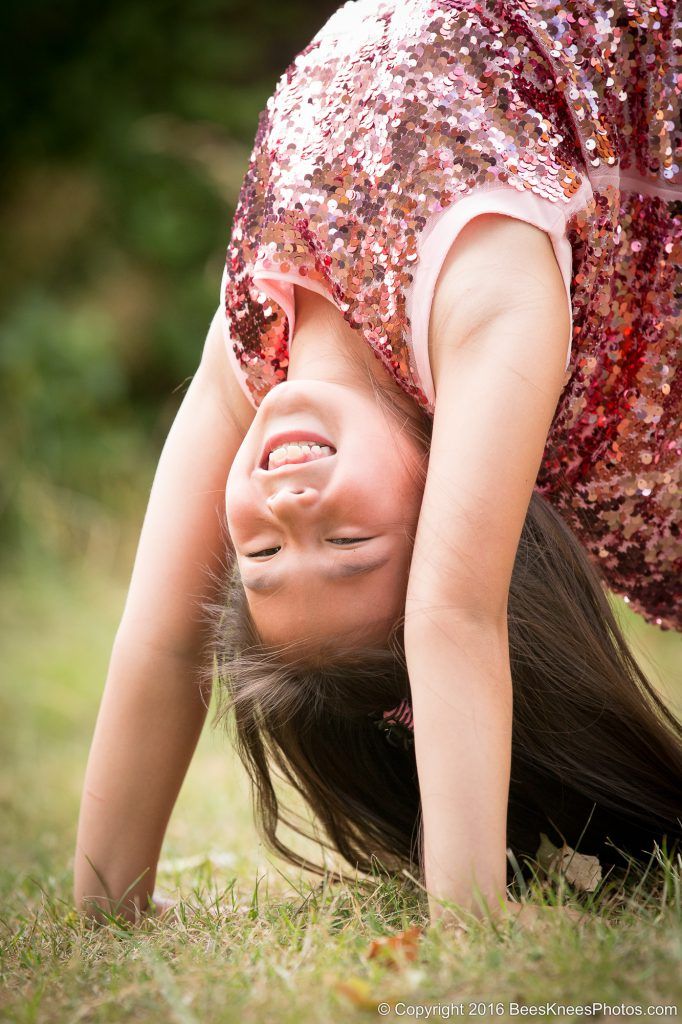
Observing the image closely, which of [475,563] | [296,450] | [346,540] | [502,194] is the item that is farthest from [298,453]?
[502,194]

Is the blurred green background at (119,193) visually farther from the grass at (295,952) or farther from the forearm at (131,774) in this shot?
the forearm at (131,774)

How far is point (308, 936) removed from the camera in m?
1.33

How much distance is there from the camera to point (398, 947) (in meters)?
1.18

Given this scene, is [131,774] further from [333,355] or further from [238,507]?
[333,355]

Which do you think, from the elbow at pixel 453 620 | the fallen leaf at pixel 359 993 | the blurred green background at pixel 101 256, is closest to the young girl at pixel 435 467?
the elbow at pixel 453 620

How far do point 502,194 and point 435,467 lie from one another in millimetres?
316

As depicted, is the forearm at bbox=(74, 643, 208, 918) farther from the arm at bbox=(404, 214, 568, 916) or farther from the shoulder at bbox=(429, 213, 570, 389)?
the shoulder at bbox=(429, 213, 570, 389)

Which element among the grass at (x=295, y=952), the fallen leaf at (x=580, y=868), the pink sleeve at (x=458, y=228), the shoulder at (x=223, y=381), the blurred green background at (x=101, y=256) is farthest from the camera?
the blurred green background at (x=101, y=256)

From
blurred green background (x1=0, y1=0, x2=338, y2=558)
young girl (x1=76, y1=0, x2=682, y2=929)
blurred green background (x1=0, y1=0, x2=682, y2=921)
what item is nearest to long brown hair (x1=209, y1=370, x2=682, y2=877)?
young girl (x1=76, y1=0, x2=682, y2=929)

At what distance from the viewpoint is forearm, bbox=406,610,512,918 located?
119 cm

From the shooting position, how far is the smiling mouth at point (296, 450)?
1329 mm

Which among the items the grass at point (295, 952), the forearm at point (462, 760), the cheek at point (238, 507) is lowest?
the grass at point (295, 952)

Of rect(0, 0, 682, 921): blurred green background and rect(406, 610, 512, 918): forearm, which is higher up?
rect(0, 0, 682, 921): blurred green background

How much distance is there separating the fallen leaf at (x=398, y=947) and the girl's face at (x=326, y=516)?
326 mm
